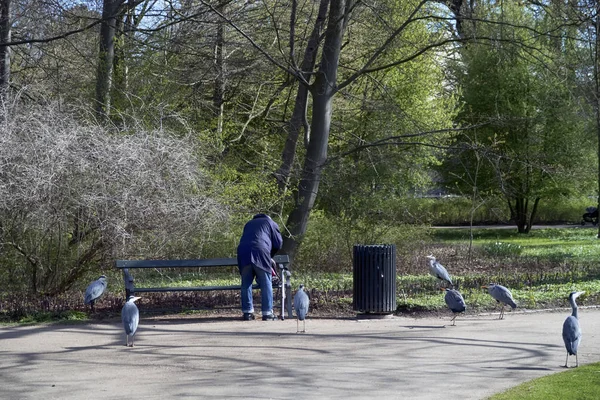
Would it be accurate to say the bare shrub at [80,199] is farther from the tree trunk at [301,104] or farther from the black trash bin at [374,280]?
the tree trunk at [301,104]

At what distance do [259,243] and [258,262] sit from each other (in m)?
0.30

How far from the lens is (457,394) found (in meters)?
7.71

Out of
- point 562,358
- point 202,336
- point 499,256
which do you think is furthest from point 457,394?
point 499,256

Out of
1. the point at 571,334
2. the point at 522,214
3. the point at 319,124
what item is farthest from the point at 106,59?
the point at 522,214

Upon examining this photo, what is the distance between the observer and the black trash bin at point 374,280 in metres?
12.5

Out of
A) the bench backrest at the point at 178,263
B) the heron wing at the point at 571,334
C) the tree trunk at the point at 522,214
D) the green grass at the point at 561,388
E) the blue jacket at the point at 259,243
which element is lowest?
the green grass at the point at 561,388

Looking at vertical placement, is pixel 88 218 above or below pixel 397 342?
above

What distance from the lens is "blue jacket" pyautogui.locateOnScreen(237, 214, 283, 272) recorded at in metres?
12.1

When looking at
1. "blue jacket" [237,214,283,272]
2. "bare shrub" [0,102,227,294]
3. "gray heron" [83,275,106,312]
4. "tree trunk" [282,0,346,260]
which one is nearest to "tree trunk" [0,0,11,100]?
"bare shrub" [0,102,227,294]

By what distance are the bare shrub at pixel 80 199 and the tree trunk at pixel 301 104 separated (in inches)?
177

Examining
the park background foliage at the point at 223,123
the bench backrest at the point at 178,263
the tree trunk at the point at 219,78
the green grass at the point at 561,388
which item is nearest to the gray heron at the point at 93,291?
the bench backrest at the point at 178,263

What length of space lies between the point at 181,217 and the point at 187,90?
7.33 meters

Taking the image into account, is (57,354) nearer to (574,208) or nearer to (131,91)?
(131,91)

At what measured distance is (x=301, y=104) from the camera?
19.6 metres
